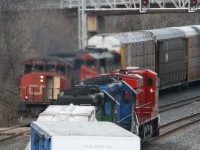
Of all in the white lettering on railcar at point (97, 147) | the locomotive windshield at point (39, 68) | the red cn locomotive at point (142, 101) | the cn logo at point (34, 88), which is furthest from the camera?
the cn logo at point (34, 88)

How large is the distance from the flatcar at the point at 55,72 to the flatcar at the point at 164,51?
94.6 inches

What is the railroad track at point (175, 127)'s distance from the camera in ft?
72.8

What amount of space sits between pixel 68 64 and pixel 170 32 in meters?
16.0

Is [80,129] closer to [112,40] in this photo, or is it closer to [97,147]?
[97,147]

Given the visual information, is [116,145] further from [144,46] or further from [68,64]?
[144,46]

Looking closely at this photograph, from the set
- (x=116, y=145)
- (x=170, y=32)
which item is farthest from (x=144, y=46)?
(x=116, y=145)

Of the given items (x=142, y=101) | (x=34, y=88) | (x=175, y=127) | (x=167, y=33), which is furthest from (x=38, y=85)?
(x=167, y=33)

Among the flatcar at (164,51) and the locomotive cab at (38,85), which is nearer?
the locomotive cab at (38,85)

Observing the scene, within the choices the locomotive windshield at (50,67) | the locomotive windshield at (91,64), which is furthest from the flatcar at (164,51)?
the locomotive windshield at (91,64)

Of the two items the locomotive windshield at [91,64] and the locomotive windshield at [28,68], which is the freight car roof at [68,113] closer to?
the locomotive windshield at [91,64]

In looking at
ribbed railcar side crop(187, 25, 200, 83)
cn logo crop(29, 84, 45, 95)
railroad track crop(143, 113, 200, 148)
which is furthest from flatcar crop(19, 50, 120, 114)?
ribbed railcar side crop(187, 25, 200, 83)

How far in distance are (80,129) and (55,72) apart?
37.9 feet

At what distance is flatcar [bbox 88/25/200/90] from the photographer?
2824 centimetres

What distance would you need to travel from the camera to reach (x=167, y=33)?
34.6 meters
